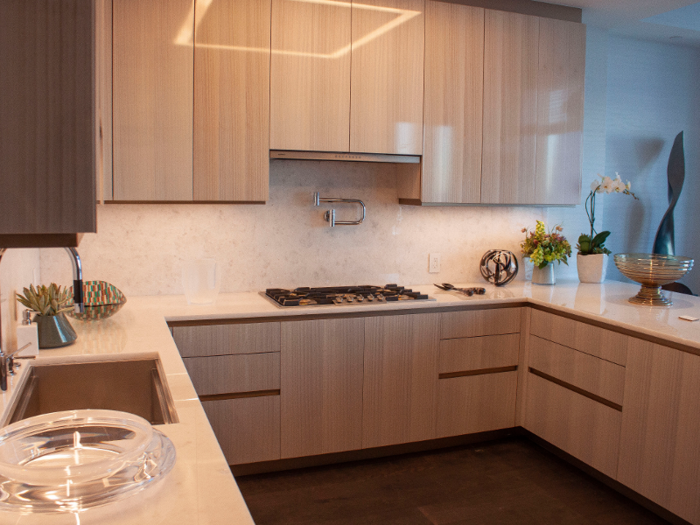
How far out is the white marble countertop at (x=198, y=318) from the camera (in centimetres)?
97

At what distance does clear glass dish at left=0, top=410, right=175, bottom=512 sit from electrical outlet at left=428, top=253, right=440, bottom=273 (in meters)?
2.59

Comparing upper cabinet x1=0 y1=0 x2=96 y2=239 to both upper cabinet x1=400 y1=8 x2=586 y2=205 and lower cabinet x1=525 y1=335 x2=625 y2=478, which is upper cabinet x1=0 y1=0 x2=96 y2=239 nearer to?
lower cabinet x1=525 y1=335 x2=625 y2=478

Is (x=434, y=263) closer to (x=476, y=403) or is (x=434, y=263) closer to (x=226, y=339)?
(x=476, y=403)

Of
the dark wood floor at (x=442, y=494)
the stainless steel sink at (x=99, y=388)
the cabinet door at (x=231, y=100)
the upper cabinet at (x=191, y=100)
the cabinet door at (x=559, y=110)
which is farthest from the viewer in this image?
the cabinet door at (x=559, y=110)

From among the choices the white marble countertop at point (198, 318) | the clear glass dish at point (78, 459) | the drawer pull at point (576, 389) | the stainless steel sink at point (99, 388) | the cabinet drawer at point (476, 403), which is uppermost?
the clear glass dish at point (78, 459)

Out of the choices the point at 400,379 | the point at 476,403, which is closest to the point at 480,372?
the point at 476,403

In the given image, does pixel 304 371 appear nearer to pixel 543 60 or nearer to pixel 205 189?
pixel 205 189

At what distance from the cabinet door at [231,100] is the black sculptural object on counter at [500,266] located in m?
1.45

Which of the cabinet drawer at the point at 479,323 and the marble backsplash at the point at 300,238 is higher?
the marble backsplash at the point at 300,238

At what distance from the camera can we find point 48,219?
2.19 feet

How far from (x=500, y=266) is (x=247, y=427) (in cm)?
171

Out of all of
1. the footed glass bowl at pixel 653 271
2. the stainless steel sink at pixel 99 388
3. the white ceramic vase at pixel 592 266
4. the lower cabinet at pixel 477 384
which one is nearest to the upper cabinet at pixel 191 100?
the stainless steel sink at pixel 99 388

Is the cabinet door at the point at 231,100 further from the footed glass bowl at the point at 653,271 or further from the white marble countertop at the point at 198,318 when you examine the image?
the footed glass bowl at the point at 653,271

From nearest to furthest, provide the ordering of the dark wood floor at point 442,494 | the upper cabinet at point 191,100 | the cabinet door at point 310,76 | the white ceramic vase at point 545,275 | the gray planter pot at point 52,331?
the gray planter pot at point 52,331, the dark wood floor at point 442,494, the upper cabinet at point 191,100, the cabinet door at point 310,76, the white ceramic vase at point 545,275
